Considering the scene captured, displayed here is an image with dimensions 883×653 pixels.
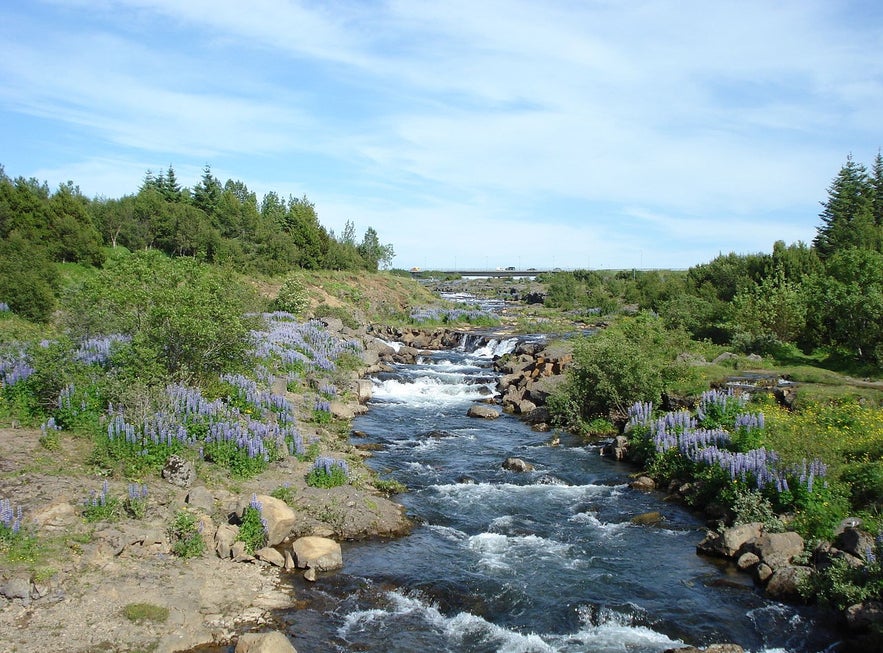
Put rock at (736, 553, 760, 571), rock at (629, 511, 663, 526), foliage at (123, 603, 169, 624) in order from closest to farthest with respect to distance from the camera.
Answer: foliage at (123, 603, 169, 624), rock at (736, 553, 760, 571), rock at (629, 511, 663, 526)

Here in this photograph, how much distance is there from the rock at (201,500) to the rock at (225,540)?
76cm

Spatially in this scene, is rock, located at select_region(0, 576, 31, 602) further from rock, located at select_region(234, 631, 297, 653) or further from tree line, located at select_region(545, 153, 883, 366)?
tree line, located at select_region(545, 153, 883, 366)

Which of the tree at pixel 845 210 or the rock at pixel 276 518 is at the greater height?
the tree at pixel 845 210

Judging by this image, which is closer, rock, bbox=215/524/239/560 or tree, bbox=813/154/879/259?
rock, bbox=215/524/239/560

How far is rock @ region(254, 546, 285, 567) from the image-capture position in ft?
39.8

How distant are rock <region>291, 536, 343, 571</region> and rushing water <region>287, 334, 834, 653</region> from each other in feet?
0.97

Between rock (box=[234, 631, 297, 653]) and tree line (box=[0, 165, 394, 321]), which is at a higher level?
tree line (box=[0, 165, 394, 321])

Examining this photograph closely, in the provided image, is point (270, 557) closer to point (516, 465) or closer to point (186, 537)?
point (186, 537)

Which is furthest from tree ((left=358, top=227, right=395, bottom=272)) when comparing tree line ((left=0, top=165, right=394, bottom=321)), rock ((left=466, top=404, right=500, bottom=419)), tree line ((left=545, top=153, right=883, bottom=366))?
rock ((left=466, top=404, right=500, bottom=419))

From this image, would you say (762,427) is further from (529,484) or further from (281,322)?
(281,322)

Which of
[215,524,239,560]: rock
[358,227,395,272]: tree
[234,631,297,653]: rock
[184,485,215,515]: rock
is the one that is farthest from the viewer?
[358,227,395,272]: tree

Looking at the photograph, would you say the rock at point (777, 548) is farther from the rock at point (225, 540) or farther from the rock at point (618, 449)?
the rock at point (225, 540)

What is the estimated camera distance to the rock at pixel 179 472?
44.6 ft

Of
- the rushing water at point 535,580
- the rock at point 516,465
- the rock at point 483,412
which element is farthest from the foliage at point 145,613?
the rock at point 483,412
